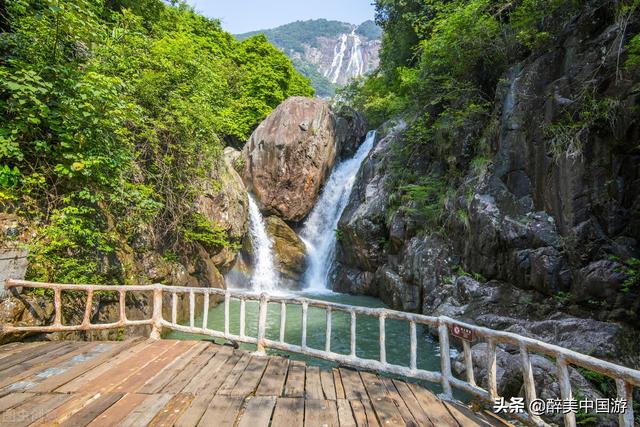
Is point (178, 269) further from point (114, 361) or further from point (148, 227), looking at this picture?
point (114, 361)

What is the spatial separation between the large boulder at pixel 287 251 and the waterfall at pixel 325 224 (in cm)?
53

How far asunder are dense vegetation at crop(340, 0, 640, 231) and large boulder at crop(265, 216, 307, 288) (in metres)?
6.30

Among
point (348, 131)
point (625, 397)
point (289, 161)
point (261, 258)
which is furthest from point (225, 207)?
point (625, 397)

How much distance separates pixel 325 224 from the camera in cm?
1809

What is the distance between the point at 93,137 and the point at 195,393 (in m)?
5.04

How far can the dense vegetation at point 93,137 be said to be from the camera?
5.37 m

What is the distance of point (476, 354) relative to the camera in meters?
5.99

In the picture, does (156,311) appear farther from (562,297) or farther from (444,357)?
(562,297)

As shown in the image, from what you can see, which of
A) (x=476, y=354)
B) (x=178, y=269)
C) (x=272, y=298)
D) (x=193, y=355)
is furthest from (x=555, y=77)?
(x=178, y=269)

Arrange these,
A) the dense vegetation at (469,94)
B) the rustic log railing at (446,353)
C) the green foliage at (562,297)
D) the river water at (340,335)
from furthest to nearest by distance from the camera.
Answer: the river water at (340,335), the dense vegetation at (469,94), the green foliage at (562,297), the rustic log railing at (446,353)

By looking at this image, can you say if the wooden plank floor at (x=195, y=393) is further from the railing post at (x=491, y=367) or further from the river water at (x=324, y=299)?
the river water at (x=324, y=299)

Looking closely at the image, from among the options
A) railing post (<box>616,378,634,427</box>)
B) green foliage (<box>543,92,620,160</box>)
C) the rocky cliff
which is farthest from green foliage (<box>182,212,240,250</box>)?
railing post (<box>616,378,634,427</box>)

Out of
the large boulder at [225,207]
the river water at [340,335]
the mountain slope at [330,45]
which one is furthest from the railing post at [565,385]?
the mountain slope at [330,45]

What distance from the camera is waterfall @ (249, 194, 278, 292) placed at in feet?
50.3
